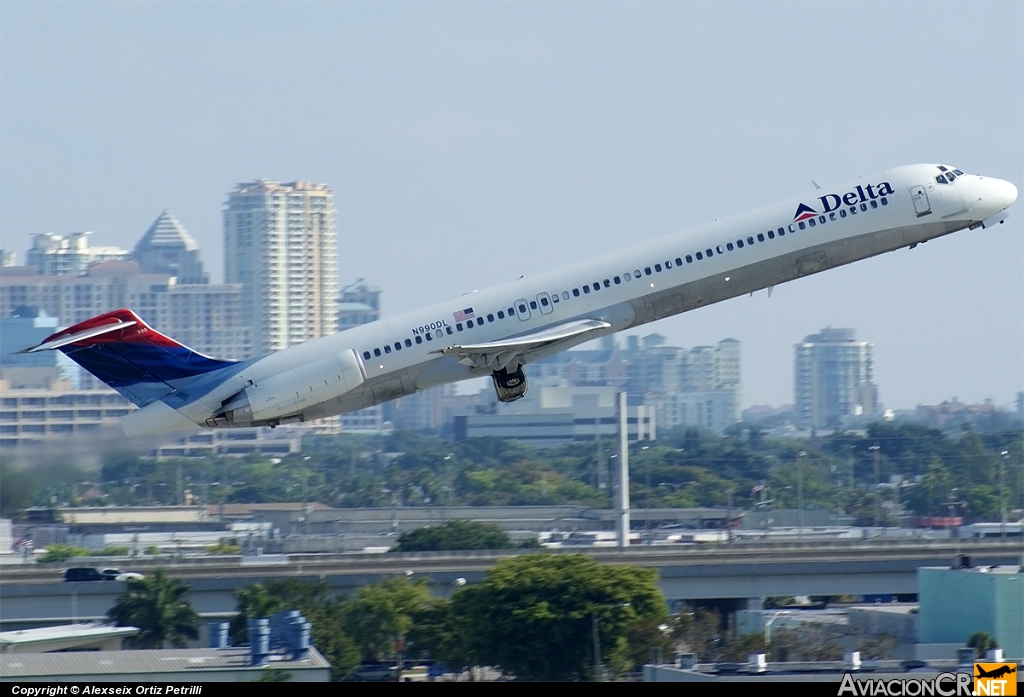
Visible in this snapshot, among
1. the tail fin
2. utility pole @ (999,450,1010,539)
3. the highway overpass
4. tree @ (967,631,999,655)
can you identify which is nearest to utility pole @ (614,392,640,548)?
the highway overpass

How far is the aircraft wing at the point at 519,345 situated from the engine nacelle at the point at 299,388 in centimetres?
317

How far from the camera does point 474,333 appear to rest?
4681cm

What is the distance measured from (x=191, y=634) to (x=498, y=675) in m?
16.9

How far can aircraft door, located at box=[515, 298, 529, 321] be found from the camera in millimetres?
47062

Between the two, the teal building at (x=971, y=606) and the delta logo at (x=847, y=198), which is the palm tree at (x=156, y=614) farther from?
the delta logo at (x=847, y=198)

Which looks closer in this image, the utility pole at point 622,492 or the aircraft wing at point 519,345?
the aircraft wing at point 519,345

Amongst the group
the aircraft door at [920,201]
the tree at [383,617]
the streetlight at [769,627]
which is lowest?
the streetlight at [769,627]

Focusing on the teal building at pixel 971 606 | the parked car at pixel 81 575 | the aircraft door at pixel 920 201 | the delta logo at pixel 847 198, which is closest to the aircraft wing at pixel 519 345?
the delta logo at pixel 847 198

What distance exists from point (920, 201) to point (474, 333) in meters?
16.7

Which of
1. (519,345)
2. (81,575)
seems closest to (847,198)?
(519,345)

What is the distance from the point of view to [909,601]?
88.6 metres

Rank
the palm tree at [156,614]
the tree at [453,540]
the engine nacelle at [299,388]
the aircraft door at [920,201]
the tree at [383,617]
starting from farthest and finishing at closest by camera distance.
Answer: the tree at [453,540] < the palm tree at [156,614] < the tree at [383,617] < the aircraft door at [920,201] < the engine nacelle at [299,388]

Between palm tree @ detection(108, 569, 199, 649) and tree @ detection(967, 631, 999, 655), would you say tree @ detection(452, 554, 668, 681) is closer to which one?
tree @ detection(967, 631, 999, 655)

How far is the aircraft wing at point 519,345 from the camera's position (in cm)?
4591
